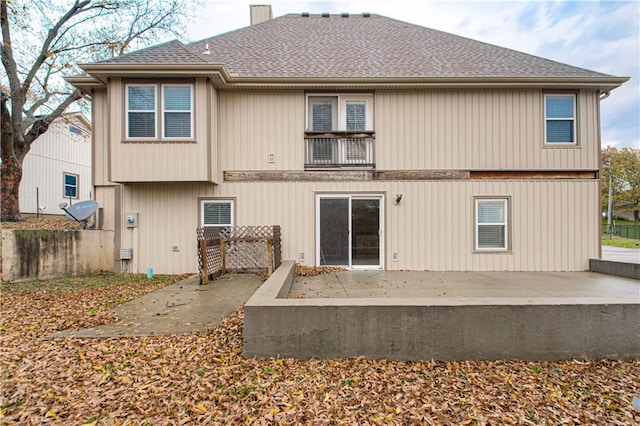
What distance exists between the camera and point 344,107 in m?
8.46

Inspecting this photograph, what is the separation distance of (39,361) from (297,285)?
4016mm

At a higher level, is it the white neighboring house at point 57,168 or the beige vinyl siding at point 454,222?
the white neighboring house at point 57,168

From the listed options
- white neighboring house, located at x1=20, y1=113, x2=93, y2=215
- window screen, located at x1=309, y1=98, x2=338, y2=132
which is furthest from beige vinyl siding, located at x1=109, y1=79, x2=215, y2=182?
white neighboring house, located at x1=20, y1=113, x2=93, y2=215

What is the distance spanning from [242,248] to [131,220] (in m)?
3.08

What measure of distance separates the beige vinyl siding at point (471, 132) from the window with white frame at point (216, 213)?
13.7 ft

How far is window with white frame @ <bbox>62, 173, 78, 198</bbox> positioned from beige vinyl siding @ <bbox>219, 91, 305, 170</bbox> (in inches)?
516

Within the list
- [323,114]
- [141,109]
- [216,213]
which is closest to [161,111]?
[141,109]

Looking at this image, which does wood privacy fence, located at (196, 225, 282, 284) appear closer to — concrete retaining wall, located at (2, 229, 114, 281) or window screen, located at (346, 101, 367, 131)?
concrete retaining wall, located at (2, 229, 114, 281)

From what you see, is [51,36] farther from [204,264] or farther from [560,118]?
[560,118]

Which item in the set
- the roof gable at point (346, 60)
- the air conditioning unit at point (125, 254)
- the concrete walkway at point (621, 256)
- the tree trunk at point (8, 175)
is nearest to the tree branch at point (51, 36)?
the tree trunk at point (8, 175)

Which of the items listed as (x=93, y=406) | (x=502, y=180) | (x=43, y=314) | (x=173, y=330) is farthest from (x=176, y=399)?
(x=502, y=180)

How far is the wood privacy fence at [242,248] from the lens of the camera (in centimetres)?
728

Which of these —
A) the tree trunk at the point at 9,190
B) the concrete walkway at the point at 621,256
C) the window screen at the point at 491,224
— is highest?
the tree trunk at the point at 9,190

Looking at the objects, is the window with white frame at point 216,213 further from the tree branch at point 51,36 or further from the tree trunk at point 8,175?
the tree branch at point 51,36
